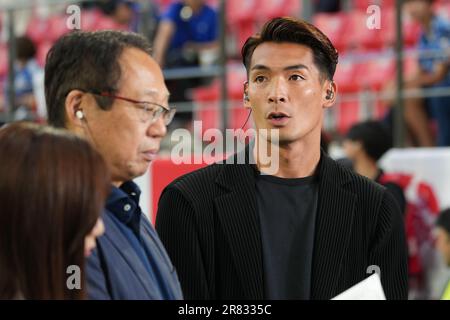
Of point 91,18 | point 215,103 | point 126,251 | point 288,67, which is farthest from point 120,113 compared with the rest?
point 91,18

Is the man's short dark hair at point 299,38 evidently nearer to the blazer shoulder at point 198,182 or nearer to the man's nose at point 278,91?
Answer: the man's nose at point 278,91

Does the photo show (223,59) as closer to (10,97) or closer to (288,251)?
(10,97)

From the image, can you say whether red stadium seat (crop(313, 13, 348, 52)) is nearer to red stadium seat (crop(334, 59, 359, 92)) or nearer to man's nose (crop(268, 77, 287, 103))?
red stadium seat (crop(334, 59, 359, 92))

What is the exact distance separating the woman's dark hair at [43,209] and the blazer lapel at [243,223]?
0.87 m

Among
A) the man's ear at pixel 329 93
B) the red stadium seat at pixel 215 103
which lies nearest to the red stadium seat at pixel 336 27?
the red stadium seat at pixel 215 103

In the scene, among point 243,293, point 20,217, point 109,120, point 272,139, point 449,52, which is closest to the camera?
point 20,217

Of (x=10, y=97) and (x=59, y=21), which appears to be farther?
(x=59, y=21)

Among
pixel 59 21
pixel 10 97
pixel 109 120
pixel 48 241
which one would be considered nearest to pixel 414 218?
pixel 10 97

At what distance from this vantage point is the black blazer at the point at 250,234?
98.1 inches

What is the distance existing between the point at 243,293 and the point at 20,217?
3.21 ft

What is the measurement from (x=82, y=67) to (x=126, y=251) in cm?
44

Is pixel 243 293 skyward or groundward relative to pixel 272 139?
groundward

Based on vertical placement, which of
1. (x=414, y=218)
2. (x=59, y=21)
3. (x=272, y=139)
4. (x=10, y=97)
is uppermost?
(x=59, y=21)

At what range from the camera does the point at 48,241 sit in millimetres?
1604
